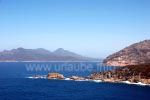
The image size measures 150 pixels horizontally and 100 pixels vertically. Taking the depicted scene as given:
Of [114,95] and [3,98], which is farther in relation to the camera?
[114,95]

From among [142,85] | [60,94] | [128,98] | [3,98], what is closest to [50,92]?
[60,94]

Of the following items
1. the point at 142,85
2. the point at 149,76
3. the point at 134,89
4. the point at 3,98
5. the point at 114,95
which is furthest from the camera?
the point at 149,76

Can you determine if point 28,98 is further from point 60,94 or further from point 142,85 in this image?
point 142,85

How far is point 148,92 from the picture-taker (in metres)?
155

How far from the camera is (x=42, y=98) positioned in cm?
13550

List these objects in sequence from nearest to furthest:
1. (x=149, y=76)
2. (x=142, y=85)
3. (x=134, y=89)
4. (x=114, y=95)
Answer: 1. (x=114, y=95)
2. (x=134, y=89)
3. (x=142, y=85)
4. (x=149, y=76)

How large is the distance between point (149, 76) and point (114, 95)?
192 feet

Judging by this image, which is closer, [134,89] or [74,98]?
[74,98]

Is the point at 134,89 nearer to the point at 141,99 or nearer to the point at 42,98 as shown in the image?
the point at 141,99

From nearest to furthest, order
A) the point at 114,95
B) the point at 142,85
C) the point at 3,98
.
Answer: the point at 3,98, the point at 114,95, the point at 142,85

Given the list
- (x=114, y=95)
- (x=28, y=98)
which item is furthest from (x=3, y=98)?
(x=114, y=95)

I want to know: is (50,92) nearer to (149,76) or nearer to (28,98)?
(28,98)

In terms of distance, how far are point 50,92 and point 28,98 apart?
23.1m

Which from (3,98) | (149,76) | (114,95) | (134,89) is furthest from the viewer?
(149,76)
